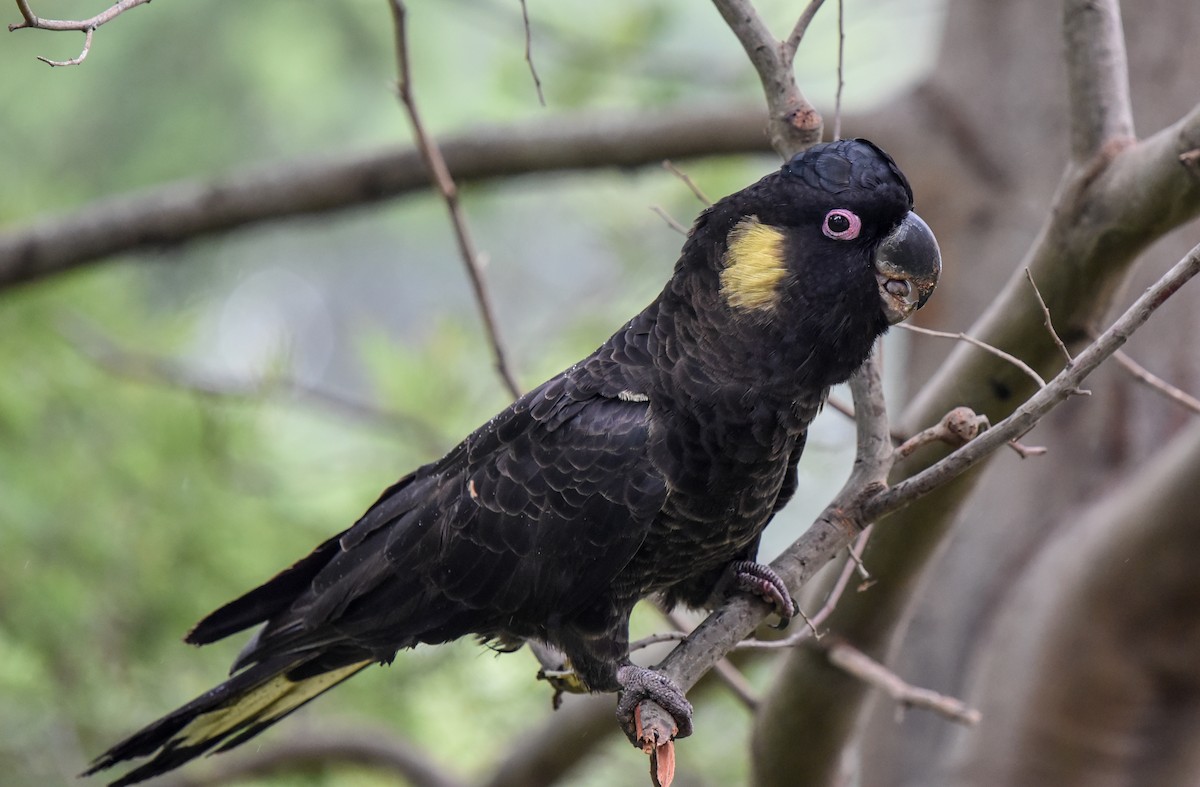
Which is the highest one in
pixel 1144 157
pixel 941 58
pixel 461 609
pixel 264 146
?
pixel 1144 157

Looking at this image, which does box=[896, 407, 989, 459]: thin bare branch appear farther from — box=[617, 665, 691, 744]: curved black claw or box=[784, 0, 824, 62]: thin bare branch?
box=[784, 0, 824, 62]: thin bare branch

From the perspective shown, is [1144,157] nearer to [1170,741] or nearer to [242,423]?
[1170,741]

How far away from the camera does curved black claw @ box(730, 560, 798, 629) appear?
235cm

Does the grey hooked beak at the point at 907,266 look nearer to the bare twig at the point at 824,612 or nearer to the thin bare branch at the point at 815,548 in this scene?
the thin bare branch at the point at 815,548

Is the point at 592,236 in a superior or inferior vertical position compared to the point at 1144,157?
inferior

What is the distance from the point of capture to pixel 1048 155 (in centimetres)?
427

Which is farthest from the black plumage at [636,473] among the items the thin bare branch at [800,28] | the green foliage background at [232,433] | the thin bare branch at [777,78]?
the green foliage background at [232,433]

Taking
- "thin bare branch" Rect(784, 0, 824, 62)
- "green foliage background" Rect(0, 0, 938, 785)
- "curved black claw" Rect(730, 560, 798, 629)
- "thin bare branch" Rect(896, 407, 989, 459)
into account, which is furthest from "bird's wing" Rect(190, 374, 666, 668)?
"green foliage background" Rect(0, 0, 938, 785)

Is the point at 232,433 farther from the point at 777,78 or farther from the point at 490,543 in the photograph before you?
the point at 777,78

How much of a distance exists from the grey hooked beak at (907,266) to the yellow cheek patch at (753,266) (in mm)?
201

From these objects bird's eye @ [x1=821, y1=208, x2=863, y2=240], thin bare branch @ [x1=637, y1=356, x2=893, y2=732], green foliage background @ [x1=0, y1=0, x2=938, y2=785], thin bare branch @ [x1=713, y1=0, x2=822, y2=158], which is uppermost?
thin bare branch @ [x1=713, y1=0, x2=822, y2=158]

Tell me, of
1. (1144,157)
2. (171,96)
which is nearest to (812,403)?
(1144,157)

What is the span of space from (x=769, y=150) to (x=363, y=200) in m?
1.61

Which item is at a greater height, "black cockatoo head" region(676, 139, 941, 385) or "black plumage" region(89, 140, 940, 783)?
"black cockatoo head" region(676, 139, 941, 385)
